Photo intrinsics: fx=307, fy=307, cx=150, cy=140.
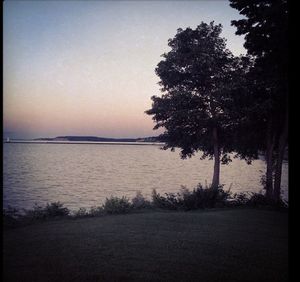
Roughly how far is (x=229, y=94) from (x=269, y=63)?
322 cm

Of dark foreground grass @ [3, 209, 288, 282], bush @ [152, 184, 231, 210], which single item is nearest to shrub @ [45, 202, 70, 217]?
dark foreground grass @ [3, 209, 288, 282]

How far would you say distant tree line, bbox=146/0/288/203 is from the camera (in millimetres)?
17000

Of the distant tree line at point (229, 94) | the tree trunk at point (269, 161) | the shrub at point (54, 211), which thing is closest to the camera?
the shrub at point (54, 211)

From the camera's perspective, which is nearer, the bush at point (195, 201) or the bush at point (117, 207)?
the bush at point (117, 207)

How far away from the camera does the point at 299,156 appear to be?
122 inches

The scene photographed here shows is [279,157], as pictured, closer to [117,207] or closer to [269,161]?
[269,161]

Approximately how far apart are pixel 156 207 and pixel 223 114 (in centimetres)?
815

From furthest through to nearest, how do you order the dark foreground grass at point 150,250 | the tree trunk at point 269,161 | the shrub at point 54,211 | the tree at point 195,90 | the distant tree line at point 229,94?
the tree at point 195,90 → the tree trunk at point 269,161 → the distant tree line at point 229,94 → the shrub at point 54,211 → the dark foreground grass at point 150,250

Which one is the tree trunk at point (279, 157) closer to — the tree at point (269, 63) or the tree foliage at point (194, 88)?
the tree at point (269, 63)

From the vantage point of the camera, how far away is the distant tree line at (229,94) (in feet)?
55.8

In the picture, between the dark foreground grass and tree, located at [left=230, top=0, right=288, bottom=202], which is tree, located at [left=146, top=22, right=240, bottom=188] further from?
the dark foreground grass

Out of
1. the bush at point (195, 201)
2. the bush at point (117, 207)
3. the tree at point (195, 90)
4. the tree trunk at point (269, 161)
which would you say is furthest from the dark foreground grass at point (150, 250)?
→ the tree at point (195, 90)

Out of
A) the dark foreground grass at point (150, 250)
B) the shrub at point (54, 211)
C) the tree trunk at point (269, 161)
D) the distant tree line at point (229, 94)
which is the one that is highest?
the distant tree line at point (229, 94)

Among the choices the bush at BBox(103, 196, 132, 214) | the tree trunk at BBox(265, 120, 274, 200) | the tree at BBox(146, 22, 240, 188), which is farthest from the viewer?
the tree at BBox(146, 22, 240, 188)
